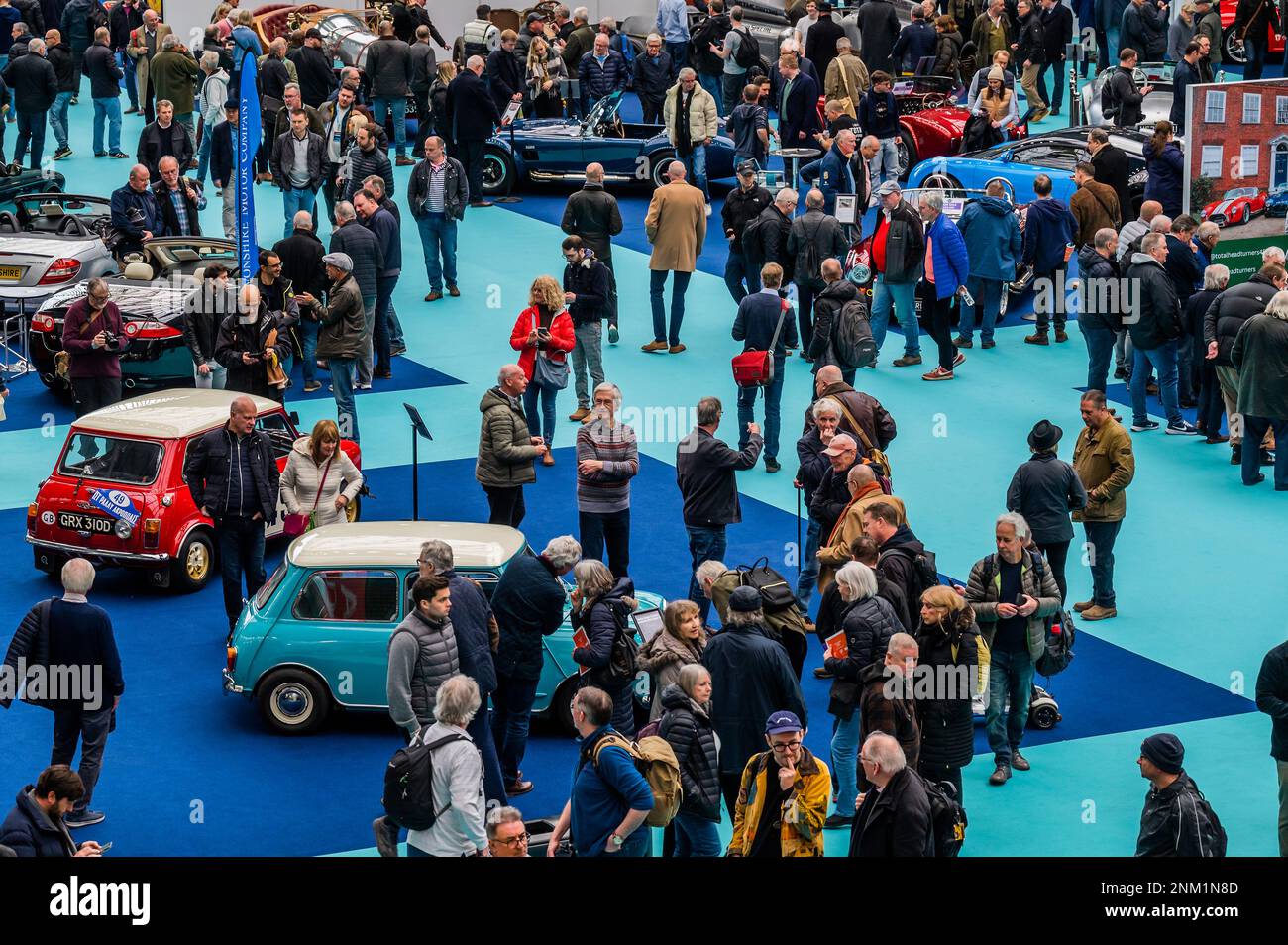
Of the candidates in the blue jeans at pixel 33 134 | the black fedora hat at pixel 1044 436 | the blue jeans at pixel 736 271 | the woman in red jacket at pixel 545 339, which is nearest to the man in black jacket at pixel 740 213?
the blue jeans at pixel 736 271

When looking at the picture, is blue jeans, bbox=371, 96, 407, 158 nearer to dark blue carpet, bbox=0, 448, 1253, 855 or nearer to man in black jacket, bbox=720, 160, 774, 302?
man in black jacket, bbox=720, 160, 774, 302

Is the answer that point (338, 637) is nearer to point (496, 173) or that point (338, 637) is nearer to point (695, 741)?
point (695, 741)

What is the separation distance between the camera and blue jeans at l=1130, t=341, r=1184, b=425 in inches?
745

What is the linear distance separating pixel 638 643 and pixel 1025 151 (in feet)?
47.2

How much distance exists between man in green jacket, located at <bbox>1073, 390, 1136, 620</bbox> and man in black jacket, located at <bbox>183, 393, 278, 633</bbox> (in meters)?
6.22

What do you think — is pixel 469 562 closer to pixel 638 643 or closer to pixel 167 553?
pixel 638 643

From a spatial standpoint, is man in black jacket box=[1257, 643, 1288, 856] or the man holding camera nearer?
man in black jacket box=[1257, 643, 1288, 856]

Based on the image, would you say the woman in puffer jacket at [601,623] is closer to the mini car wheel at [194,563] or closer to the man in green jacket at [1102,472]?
the man in green jacket at [1102,472]

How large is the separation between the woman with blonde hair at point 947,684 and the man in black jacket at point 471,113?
15628 millimetres

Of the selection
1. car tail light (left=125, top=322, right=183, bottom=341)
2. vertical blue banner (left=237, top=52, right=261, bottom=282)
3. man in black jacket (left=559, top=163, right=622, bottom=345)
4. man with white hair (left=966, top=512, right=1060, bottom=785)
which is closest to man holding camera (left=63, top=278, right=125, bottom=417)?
car tail light (left=125, top=322, right=183, bottom=341)

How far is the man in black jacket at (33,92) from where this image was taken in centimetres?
2909

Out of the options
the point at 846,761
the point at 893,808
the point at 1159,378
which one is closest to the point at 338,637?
the point at 846,761

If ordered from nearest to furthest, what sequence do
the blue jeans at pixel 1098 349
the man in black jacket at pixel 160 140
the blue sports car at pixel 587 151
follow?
the blue jeans at pixel 1098 349, the man in black jacket at pixel 160 140, the blue sports car at pixel 587 151
